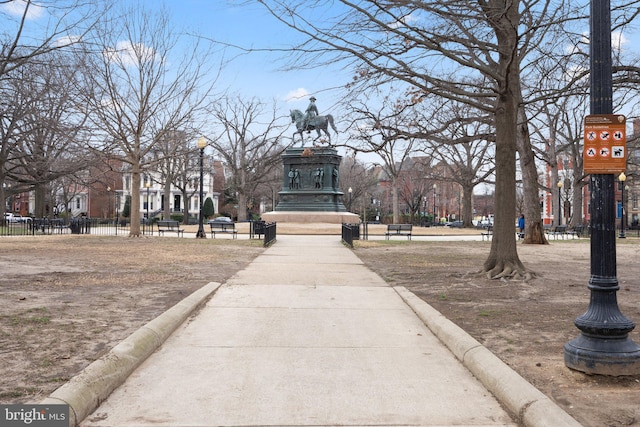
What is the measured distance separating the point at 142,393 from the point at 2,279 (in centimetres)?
798

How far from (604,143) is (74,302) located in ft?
24.5

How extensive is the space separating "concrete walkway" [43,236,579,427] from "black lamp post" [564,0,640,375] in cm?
76

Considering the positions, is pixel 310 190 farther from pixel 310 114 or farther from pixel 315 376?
pixel 315 376

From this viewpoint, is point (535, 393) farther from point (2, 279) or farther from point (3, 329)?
point (2, 279)

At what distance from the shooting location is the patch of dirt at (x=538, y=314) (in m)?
4.43

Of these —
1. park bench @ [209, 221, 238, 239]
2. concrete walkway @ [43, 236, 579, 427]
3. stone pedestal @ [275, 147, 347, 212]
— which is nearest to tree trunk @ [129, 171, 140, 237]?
park bench @ [209, 221, 238, 239]

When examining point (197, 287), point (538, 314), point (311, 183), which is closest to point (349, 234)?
point (197, 287)

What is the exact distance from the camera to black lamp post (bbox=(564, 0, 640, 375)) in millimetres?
4891

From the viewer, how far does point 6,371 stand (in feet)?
16.1

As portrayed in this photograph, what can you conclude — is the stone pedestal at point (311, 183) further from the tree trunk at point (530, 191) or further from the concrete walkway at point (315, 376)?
the concrete walkway at point (315, 376)

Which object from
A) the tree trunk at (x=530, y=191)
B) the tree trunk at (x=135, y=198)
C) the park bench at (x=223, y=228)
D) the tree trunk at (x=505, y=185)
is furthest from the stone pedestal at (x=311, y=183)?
the tree trunk at (x=505, y=185)

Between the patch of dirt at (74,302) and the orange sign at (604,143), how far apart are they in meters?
4.93

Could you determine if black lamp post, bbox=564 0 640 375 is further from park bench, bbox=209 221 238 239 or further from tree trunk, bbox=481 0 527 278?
park bench, bbox=209 221 238 239

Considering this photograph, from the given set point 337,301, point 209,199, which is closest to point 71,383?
point 337,301
